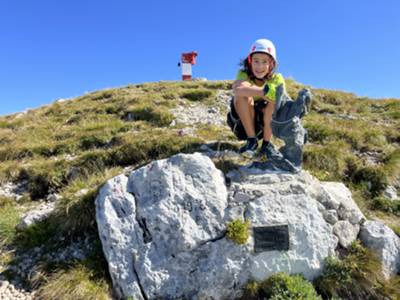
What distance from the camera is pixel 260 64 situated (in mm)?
5816

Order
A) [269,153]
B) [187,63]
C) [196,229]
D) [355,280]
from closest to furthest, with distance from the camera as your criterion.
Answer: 1. [355,280]
2. [196,229]
3. [269,153]
4. [187,63]

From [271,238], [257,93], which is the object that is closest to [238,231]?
[271,238]

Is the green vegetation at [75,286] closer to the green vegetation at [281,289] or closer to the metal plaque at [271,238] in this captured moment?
the green vegetation at [281,289]

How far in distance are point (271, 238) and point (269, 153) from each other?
1.84 meters

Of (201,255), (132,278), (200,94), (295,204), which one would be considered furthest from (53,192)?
(200,94)

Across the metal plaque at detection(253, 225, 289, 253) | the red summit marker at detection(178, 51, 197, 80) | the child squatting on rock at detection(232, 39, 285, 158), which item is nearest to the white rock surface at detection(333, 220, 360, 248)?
the metal plaque at detection(253, 225, 289, 253)

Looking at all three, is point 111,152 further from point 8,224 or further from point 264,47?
point 264,47

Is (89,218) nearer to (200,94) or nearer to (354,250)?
(354,250)

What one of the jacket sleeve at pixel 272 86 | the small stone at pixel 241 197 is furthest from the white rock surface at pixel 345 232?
the jacket sleeve at pixel 272 86

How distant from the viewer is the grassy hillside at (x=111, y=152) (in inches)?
216

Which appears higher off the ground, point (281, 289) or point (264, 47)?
point (264, 47)

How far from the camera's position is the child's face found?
5.77m

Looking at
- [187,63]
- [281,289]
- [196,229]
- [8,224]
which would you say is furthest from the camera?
[187,63]

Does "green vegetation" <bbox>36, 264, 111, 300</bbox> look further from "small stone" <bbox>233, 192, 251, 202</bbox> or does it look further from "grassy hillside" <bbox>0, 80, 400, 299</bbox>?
"small stone" <bbox>233, 192, 251, 202</bbox>
